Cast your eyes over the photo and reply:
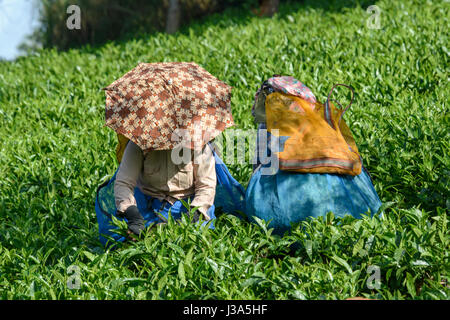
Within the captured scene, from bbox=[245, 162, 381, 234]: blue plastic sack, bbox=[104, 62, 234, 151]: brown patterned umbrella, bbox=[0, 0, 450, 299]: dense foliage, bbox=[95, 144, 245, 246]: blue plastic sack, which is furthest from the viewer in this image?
bbox=[95, 144, 245, 246]: blue plastic sack

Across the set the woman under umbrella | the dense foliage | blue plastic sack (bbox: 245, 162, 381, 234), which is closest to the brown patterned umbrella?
the woman under umbrella

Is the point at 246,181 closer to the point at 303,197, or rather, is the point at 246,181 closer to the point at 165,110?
the point at 303,197

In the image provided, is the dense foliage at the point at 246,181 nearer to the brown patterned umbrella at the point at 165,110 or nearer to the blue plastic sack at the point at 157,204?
the blue plastic sack at the point at 157,204

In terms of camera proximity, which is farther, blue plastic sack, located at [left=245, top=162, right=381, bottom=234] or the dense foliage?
blue plastic sack, located at [left=245, top=162, right=381, bottom=234]

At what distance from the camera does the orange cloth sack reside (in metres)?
3.57

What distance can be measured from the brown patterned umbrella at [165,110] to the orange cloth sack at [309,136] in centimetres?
40

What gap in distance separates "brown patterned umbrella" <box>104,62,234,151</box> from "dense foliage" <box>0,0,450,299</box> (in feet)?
2.05

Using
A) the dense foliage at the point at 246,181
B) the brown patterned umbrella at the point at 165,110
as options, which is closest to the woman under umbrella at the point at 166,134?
the brown patterned umbrella at the point at 165,110

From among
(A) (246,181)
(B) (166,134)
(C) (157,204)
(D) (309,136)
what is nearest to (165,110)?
(B) (166,134)

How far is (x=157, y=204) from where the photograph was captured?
375 centimetres

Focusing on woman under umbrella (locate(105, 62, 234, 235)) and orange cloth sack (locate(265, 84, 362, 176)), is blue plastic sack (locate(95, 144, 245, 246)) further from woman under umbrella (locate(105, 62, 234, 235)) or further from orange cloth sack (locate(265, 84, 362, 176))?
orange cloth sack (locate(265, 84, 362, 176))
